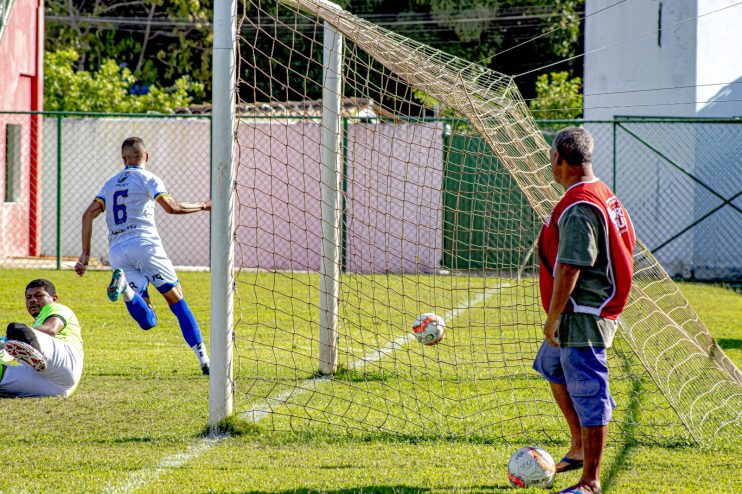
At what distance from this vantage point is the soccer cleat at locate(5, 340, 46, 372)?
6223mm

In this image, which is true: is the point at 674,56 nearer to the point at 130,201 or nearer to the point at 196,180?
the point at 196,180

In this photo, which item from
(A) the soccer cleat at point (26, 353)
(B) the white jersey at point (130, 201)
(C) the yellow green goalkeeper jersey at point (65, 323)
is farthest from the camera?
(B) the white jersey at point (130, 201)

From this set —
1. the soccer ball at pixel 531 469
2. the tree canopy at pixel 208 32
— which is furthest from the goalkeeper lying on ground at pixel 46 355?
the tree canopy at pixel 208 32

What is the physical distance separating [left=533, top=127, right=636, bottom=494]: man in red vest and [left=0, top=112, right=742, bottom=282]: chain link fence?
1239 cm

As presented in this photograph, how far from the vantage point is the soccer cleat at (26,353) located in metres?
6.22

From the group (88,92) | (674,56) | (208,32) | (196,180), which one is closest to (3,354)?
(196,180)

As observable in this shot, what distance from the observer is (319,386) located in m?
7.37

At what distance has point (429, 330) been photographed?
7.39m

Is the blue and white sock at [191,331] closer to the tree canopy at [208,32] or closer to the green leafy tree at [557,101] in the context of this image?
the green leafy tree at [557,101]

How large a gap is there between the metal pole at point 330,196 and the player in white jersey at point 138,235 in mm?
1042

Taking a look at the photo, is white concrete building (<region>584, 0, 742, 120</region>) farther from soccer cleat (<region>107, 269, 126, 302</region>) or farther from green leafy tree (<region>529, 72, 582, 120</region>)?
soccer cleat (<region>107, 269, 126, 302</region>)

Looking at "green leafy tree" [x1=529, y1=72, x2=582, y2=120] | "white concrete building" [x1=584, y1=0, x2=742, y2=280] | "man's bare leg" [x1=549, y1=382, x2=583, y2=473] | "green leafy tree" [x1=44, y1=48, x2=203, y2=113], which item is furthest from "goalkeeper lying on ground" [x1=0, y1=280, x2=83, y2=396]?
"green leafy tree" [x1=529, y1=72, x2=582, y2=120]

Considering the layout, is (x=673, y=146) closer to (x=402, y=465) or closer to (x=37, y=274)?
(x=37, y=274)

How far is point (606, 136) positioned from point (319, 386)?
1233 centimetres
